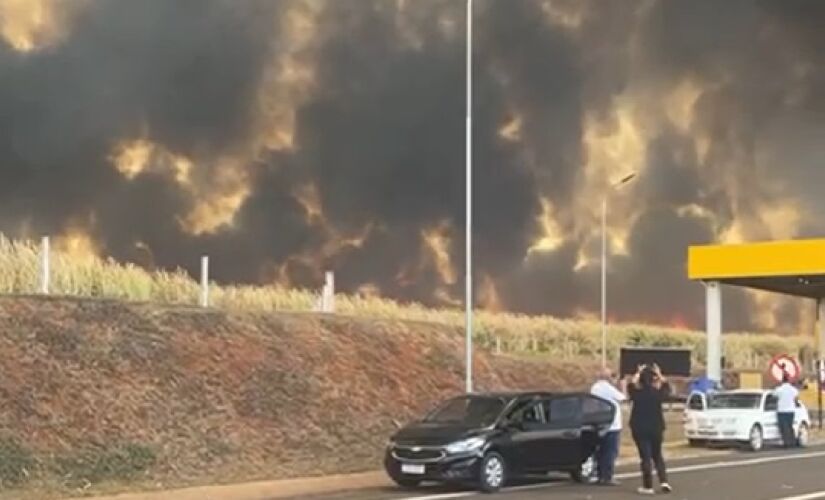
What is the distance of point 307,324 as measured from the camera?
35.1 meters

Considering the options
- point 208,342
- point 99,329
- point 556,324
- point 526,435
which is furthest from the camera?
point 556,324

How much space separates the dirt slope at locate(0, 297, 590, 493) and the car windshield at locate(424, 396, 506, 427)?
11.4 feet

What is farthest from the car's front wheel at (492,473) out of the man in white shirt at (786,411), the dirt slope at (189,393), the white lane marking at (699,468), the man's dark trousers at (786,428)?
the man's dark trousers at (786,428)

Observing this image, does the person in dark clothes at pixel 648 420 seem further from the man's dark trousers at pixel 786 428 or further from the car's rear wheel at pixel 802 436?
the car's rear wheel at pixel 802 436

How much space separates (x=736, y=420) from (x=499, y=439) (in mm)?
12936

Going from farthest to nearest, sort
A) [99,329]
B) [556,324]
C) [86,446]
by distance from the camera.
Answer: [556,324]
[99,329]
[86,446]

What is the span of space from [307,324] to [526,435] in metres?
14.3

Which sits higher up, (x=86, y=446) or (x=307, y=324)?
(x=307, y=324)

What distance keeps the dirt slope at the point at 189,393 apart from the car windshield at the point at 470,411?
11.4ft

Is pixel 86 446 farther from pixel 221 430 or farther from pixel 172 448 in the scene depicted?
pixel 221 430

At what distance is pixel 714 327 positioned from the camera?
51688mm

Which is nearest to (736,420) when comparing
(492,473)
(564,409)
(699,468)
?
(699,468)

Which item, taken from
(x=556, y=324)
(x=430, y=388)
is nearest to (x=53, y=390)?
(x=430, y=388)

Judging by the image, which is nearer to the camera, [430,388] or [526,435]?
[526,435]
